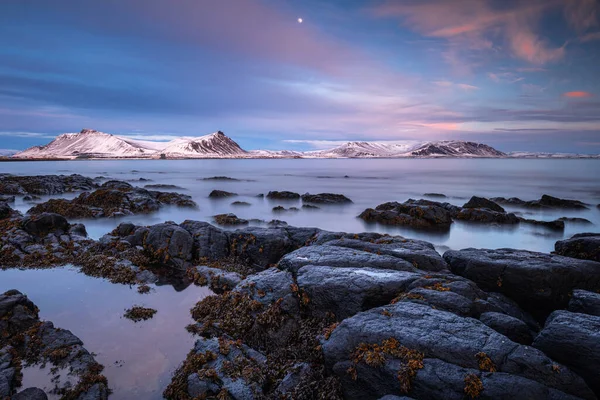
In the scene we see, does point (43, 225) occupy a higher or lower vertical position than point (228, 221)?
higher

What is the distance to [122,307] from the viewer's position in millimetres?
11602

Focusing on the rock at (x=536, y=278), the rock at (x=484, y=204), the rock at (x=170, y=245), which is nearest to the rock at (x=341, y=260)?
the rock at (x=536, y=278)

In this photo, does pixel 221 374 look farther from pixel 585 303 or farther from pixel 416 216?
pixel 416 216

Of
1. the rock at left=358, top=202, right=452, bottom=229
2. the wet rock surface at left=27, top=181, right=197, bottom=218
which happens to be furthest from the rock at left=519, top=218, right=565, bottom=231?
the wet rock surface at left=27, top=181, right=197, bottom=218

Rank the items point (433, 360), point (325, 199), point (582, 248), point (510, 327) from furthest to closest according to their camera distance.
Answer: point (325, 199) < point (582, 248) < point (510, 327) < point (433, 360)

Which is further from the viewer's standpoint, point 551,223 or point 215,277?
point 551,223

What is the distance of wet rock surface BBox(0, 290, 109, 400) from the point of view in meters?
7.37

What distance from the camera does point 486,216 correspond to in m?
26.7

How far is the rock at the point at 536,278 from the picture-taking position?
385 inches

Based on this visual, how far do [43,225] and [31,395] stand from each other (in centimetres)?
1487

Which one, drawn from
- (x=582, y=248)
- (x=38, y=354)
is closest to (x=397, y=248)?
(x=582, y=248)

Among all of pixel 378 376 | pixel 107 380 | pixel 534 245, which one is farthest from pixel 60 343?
pixel 534 245

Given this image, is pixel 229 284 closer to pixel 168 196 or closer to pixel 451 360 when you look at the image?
pixel 451 360

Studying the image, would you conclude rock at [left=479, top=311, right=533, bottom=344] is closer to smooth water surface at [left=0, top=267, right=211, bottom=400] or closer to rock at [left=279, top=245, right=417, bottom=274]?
rock at [left=279, top=245, right=417, bottom=274]
